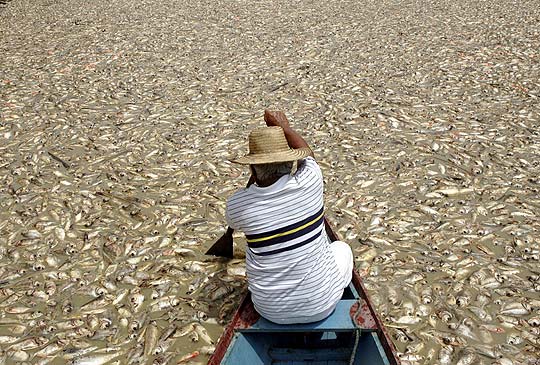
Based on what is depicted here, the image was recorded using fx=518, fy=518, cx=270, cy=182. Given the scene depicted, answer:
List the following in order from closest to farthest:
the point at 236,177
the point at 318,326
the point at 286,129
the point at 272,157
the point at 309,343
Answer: the point at 272,157, the point at 318,326, the point at 309,343, the point at 286,129, the point at 236,177

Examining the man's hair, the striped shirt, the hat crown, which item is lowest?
the striped shirt

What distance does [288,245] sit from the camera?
11.5 ft

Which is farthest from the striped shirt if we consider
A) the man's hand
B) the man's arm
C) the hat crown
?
the man's hand

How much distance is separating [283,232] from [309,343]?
106cm

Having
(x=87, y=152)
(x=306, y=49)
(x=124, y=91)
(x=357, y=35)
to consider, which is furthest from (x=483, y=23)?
(x=87, y=152)

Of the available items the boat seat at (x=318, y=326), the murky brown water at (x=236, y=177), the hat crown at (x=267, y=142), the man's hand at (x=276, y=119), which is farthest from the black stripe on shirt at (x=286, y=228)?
the murky brown water at (x=236, y=177)

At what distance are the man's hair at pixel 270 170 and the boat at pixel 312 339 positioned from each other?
106 centimetres

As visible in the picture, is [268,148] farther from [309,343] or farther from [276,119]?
[309,343]

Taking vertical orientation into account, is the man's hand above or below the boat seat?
above

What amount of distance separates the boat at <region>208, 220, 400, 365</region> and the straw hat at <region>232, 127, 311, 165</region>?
1183 millimetres

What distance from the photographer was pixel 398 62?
1153 cm

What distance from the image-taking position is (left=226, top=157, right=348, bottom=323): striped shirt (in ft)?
11.4

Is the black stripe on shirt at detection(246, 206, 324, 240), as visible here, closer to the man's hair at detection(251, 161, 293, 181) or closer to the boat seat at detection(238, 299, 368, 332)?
the man's hair at detection(251, 161, 293, 181)

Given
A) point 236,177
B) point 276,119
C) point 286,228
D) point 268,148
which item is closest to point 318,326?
A: point 286,228
